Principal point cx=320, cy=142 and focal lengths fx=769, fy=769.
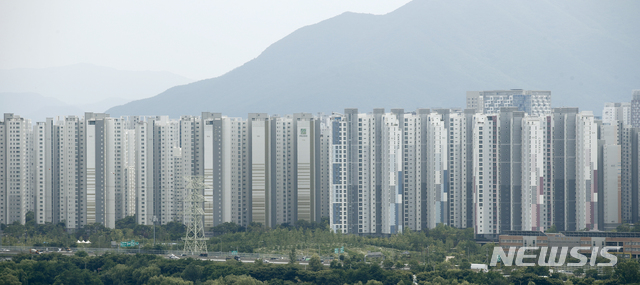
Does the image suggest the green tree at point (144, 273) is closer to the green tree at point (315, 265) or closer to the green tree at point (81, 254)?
the green tree at point (81, 254)

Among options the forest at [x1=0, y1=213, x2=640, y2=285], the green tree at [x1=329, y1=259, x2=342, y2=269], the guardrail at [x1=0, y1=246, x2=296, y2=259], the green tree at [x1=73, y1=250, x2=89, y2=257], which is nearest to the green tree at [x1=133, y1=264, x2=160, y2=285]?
the forest at [x1=0, y1=213, x2=640, y2=285]

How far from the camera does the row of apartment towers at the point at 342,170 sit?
31375 millimetres

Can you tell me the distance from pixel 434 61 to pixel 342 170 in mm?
86793

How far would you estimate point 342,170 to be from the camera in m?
32.4

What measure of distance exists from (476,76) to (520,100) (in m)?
47.4

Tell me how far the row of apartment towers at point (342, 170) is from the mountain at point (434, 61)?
66.2 metres

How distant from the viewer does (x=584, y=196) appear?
1271 inches

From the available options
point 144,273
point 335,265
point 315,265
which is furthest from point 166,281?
point 335,265

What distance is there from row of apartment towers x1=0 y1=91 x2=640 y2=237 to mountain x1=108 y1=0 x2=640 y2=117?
66.2 metres

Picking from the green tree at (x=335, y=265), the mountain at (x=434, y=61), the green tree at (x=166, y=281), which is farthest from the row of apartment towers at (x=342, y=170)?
the mountain at (x=434, y=61)

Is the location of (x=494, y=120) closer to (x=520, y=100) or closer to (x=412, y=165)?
(x=412, y=165)

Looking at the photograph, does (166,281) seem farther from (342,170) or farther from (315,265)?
(342,170)

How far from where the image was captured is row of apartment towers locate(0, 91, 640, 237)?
31375 millimetres

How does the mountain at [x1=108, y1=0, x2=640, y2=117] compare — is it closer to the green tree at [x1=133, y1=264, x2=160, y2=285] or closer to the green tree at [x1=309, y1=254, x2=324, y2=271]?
the green tree at [x1=309, y1=254, x2=324, y2=271]
